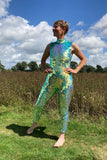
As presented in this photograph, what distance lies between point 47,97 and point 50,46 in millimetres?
813

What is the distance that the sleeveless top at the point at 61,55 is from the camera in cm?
229

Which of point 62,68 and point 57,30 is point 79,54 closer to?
point 62,68

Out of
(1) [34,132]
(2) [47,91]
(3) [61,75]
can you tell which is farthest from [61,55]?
(1) [34,132]

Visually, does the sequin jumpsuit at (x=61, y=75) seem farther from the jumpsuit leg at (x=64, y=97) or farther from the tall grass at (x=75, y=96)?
the tall grass at (x=75, y=96)

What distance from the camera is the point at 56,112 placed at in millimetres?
3648

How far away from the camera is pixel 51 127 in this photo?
3.05 meters

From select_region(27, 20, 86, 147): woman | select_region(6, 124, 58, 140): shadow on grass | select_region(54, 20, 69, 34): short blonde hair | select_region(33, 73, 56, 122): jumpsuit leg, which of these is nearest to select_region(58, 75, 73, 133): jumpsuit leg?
select_region(27, 20, 86, 147): woman

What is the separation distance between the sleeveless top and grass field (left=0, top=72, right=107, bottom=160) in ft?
3.80

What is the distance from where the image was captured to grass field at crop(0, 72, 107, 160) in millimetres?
2115

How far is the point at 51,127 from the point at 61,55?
153 centimetres

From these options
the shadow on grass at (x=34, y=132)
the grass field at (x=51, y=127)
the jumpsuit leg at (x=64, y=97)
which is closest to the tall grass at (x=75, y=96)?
the grass field at (x=51, y=127)

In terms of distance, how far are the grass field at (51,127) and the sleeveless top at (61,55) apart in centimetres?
116

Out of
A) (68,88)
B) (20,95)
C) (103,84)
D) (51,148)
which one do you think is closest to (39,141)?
(51,148)

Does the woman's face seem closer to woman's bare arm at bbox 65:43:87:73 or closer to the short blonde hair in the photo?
the short blonde hair
